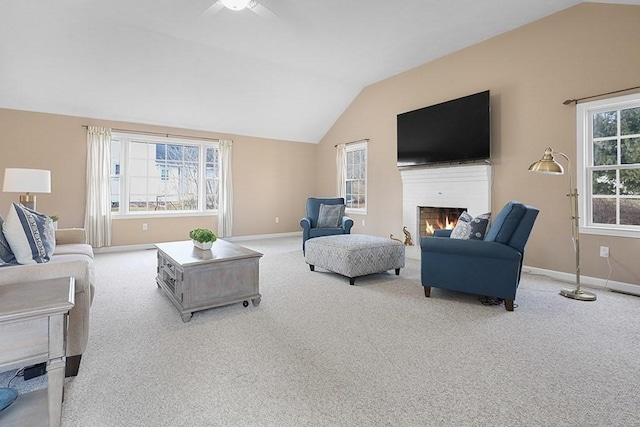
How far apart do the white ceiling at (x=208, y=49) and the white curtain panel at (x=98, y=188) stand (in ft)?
1.39

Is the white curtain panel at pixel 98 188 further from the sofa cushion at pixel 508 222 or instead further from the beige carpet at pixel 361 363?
the sofa cushion at pixel 508 222

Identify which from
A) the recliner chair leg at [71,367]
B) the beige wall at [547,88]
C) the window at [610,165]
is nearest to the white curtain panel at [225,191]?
the beige wall at [547,88]

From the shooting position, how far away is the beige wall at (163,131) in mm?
5066

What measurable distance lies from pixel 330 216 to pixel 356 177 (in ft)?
5.92

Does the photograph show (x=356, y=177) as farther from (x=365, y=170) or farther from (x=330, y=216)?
(x=330, y=216)

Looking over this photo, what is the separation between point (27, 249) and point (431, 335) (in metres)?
2.89

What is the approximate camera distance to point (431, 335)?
7.74ft

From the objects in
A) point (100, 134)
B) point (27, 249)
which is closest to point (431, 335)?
point (27, 249)

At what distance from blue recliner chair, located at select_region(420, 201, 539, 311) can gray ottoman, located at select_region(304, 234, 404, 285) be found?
896mm

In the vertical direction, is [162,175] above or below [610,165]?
above

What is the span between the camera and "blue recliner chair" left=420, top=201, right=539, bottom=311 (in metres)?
2.80

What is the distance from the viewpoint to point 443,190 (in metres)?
Result: 5.15

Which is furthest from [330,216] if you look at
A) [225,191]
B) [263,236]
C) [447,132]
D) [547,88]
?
[547,88]

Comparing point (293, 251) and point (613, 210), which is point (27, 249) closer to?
point (293, 251)
